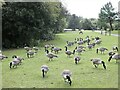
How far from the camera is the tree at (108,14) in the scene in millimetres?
84000

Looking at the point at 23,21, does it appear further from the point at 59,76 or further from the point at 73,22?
the point at 73,22

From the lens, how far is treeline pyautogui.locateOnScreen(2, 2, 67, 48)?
114ft

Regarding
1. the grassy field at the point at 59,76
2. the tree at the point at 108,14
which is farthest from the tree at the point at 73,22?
the grassy field at the point at 59,76

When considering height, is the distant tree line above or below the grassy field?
above

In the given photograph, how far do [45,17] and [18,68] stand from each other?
60.8 ft

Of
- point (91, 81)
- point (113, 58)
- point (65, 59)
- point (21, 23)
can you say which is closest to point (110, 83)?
point (91, 81)

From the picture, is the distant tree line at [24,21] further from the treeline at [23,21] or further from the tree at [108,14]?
the tree at [108,14]

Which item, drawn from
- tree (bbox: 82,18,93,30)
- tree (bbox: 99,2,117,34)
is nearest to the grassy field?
tree (bbox: 99,2,117,34)

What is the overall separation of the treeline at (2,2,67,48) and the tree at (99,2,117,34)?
48052mm

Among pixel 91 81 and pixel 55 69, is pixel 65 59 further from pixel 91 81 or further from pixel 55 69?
pixel 91 81

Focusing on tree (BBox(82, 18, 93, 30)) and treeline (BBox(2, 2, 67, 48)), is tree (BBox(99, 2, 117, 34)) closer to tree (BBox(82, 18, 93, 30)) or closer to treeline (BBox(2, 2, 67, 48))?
tree (BBox(82, 18, 93, 30))

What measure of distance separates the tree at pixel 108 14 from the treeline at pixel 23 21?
48.1m

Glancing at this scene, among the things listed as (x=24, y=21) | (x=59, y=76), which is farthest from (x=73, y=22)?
(x=59, y=76)

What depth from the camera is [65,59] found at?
23.1 meters
